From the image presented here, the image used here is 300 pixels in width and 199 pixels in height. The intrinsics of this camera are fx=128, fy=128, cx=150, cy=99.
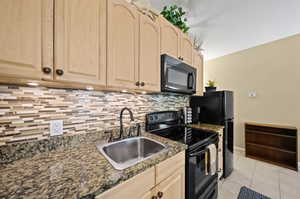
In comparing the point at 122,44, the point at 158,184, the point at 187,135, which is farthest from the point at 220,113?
the point at 122,44

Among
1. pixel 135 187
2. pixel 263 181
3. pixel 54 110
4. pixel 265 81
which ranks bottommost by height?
pixel 263 181

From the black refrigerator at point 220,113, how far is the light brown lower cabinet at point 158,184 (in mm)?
1406

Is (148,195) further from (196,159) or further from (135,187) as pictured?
(196,159)

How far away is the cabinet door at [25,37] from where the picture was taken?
620mm

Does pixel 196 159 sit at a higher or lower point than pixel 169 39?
lower

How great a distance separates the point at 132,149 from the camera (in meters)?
1.34

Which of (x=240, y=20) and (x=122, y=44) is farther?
(x=240, y=20)

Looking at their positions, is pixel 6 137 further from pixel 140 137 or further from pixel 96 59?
pixel 140 137

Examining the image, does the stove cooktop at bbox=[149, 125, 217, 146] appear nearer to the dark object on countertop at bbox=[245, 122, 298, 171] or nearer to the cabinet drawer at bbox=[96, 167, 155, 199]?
the cabinet drawer at bbox=[96, 167, 155, 199]

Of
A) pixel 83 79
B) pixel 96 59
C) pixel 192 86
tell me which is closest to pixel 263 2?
pixel 192 86

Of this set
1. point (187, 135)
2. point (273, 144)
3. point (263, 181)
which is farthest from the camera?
point (273, 144)

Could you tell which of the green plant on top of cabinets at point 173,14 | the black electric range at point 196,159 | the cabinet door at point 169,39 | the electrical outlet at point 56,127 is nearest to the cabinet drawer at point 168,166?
the black electric range at point 196,159

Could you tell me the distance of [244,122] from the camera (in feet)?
10.2

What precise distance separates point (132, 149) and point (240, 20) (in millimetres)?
2538
